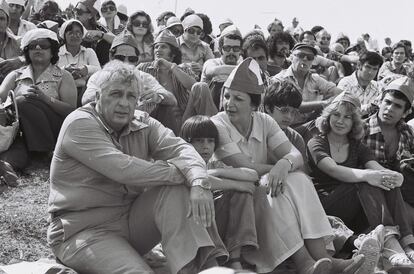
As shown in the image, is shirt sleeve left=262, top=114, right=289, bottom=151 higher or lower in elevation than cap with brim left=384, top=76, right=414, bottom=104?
lower

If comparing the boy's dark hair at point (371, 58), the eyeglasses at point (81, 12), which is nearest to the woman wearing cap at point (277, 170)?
the boy's dark hair at point (371, 58)

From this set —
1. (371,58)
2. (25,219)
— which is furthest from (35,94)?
(371,58)

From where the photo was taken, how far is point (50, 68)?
664 cm

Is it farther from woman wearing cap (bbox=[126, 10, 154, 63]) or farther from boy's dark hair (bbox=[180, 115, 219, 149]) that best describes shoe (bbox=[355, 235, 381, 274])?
woman wearing cap (bbox=[126, 10, 154, 63])

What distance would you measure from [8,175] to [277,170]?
8.38 ft

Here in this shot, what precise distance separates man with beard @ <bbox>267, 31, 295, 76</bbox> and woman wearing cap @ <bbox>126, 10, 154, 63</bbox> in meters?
1.46

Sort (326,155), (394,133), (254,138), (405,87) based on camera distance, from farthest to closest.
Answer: (394,133) → (405,87) → (326,155) → (254,138)

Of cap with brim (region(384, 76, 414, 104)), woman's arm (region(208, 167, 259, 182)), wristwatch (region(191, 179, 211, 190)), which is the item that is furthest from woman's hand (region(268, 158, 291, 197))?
cap with brim (region(384, 76, 414, 104))

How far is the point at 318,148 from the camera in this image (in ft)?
18.3

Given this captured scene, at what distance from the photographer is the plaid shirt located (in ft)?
20.1

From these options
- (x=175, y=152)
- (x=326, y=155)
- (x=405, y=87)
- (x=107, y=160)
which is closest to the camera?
(x=107, y=160)

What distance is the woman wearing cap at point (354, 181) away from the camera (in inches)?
206

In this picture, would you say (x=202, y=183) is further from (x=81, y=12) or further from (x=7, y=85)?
(x=81, y=12)

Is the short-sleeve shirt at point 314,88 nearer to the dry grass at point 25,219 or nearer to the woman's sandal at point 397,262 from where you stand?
the woman's sandal at point 397,262
